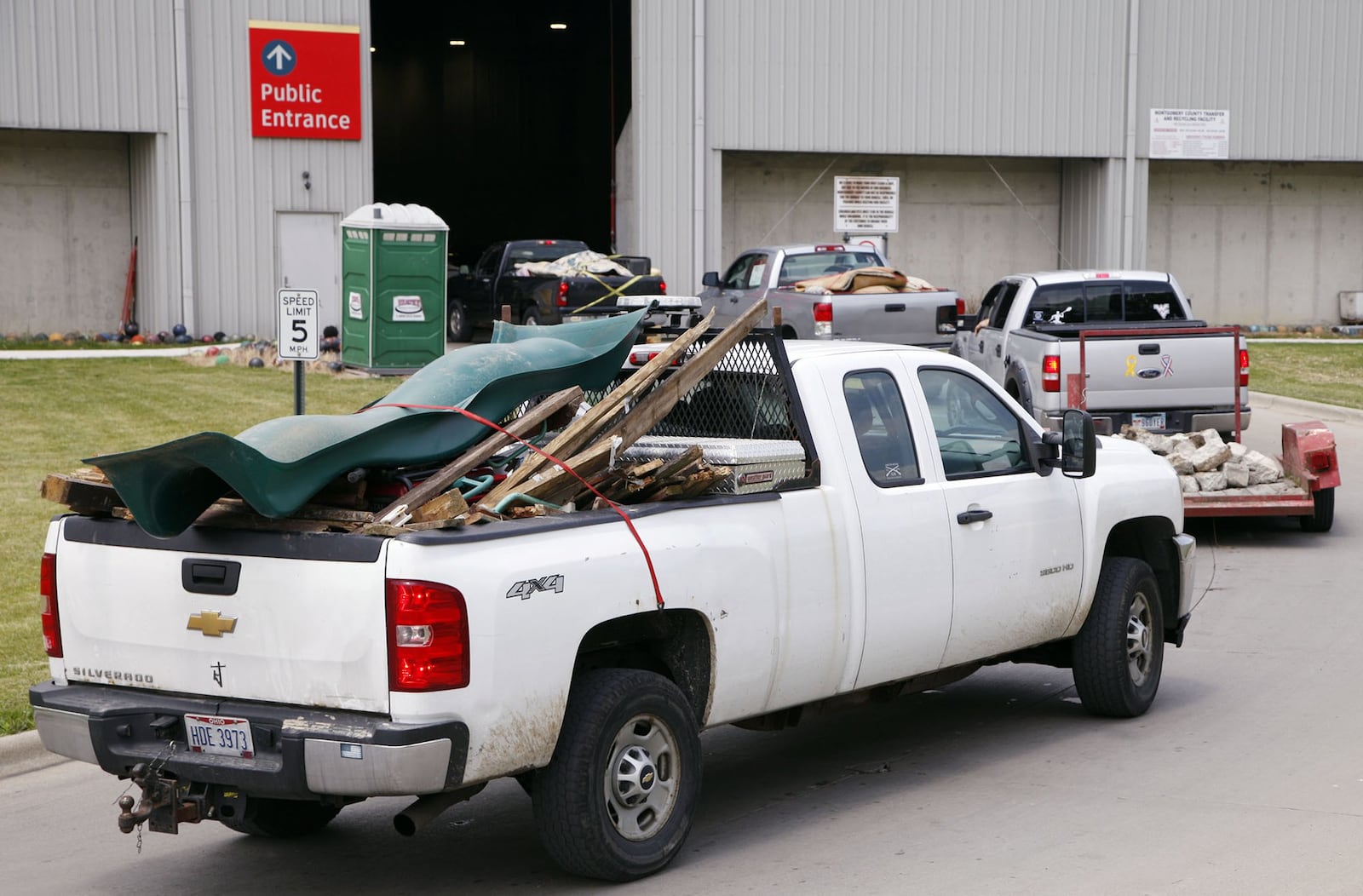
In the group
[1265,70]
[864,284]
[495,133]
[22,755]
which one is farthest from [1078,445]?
[495,133]

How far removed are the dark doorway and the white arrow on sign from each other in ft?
60.0

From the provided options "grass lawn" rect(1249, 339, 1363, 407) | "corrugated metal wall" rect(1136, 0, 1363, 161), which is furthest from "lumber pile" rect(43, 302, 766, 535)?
"corrugated metal wall" rect(1136, 0, 1363, 161)

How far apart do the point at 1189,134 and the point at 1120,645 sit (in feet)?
97.6

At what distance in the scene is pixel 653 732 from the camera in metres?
5.84

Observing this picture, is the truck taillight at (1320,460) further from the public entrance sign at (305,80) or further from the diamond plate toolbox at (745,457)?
the public entrance sign at (305,80)

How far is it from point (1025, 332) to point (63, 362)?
52.0ft

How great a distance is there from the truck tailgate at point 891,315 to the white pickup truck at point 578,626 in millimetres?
14233

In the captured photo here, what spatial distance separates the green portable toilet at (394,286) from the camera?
74.2 ft

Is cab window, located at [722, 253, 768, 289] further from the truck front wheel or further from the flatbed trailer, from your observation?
the flatbed trailer

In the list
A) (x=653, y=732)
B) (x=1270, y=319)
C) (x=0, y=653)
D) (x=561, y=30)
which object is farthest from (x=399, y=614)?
(x=561, y=30)

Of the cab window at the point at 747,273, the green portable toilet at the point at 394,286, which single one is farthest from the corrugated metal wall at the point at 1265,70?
the green portable toilet at the point at 394,286

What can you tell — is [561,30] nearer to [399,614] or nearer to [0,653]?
[0,653]

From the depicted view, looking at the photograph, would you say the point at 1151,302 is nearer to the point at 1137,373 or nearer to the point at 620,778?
the point at 1137,373

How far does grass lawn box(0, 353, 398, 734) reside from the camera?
9643mm
